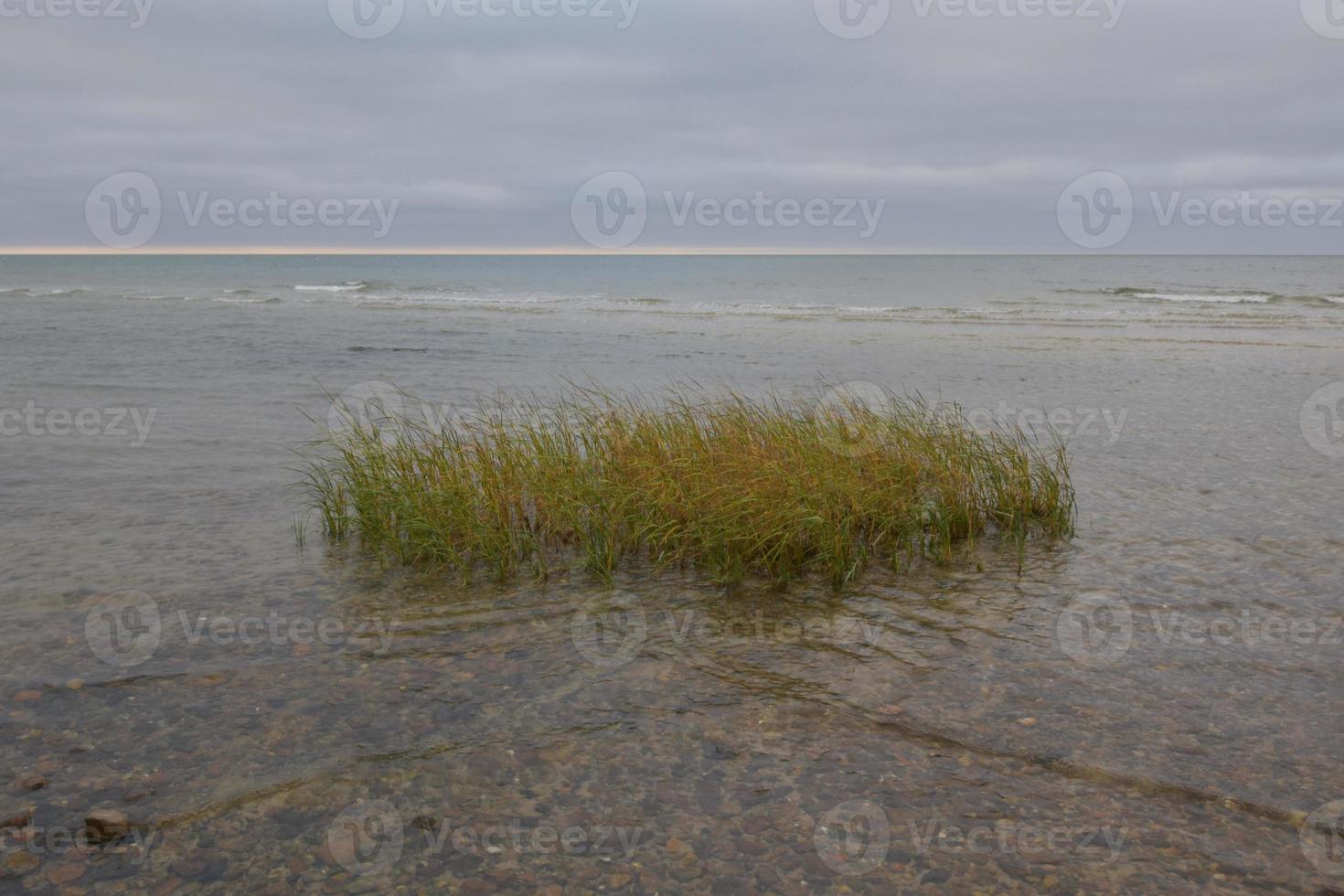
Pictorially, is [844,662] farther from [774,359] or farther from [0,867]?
[774,359]

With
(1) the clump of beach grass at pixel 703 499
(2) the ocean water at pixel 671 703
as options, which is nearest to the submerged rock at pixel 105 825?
(2) the ocean water at pixel 671 703

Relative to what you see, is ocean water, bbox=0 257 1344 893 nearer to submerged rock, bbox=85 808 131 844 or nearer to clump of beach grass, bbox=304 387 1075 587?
submerged rock, bbox=85 808 131 844

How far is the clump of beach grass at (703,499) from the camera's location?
849cm

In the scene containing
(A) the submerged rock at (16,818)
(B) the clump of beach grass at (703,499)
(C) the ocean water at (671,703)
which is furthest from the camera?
(B) the clump of beach grass at (703,499)

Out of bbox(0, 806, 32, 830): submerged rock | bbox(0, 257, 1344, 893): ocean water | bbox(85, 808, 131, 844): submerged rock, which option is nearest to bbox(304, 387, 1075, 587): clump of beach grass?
bbox(0, 257, 1344, 893): ocean water

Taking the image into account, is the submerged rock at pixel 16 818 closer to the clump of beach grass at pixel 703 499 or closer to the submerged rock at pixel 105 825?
the submerged rock at pixel 105 825

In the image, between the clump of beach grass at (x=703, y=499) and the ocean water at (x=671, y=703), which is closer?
the ocean water at (x=671, y=703)

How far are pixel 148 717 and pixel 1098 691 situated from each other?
238 inches

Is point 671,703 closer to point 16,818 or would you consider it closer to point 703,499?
point 703,499

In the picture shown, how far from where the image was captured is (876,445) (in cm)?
1000

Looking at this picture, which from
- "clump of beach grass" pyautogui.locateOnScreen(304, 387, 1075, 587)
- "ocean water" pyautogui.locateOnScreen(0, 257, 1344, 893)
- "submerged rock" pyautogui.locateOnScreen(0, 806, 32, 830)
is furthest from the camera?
"clump of beach grass" pyautogui.locateOnScreen(304, 387, 1075, 587)

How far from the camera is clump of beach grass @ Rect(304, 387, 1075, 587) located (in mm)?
8492

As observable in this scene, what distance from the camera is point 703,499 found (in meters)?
8.80

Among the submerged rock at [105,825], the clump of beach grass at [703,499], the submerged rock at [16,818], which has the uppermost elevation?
the clump of beach grass at [703,499]
